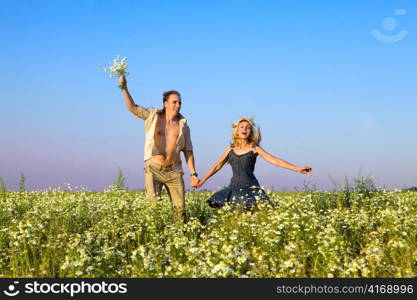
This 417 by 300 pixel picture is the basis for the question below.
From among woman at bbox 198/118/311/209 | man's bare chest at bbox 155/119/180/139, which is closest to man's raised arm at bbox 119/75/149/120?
man's bare chest at bbox 155/119/180/139

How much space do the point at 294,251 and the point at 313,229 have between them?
1021mm

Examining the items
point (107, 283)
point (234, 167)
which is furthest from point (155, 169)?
point (107, 283)

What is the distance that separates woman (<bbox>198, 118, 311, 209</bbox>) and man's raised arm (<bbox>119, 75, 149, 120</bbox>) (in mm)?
2209

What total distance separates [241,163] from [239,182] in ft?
1.66

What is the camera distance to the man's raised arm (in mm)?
11477

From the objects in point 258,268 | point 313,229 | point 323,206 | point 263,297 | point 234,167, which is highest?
point 234,167

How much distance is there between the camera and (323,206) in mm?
13211

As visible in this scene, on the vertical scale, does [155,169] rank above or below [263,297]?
above

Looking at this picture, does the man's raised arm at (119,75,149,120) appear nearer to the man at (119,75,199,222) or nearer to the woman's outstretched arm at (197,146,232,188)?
the man at (119,75,199,222)

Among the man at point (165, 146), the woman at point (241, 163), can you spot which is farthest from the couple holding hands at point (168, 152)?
the woman at point (241, 163)

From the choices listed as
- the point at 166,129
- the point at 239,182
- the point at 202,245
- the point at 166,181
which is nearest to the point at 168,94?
the point at 166,129

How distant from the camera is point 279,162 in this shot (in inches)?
491

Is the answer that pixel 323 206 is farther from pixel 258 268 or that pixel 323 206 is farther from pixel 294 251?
pixel 258 268

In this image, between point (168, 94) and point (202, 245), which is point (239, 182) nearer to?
point (168, 94)
